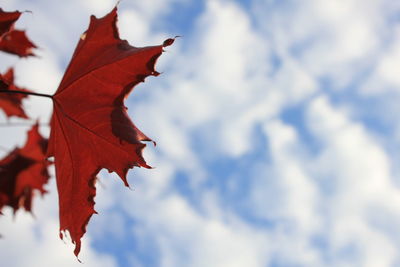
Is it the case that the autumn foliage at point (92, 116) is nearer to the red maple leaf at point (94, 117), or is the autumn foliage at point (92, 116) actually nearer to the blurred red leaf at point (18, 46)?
the red maple leaf at point (94, 117)

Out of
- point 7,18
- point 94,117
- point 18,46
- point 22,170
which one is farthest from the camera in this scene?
point 22,170

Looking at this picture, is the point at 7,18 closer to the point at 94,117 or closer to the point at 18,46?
the point at 94,117

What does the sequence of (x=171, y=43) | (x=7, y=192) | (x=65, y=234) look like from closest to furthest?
(x=171, y=43) < (x=65, y=234) < (x=7, y=192)

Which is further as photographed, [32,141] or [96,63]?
[32,141]

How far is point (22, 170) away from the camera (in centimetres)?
428

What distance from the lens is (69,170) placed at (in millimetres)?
2004

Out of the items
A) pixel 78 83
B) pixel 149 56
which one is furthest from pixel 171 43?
pixel 78 83

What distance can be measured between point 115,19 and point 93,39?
130 mm

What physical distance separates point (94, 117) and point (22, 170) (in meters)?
2.70

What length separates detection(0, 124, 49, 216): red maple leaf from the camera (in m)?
4.21

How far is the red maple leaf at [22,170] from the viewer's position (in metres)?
4.21

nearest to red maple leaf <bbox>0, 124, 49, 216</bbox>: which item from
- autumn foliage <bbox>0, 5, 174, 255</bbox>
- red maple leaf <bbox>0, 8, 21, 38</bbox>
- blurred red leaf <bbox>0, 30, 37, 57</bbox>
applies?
blurred red leaf <bbox>0, 30, 37, 57</bbox>

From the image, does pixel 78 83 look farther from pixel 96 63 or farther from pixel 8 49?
pixel 8 49

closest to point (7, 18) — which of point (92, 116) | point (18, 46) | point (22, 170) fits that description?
point (92, 116)
